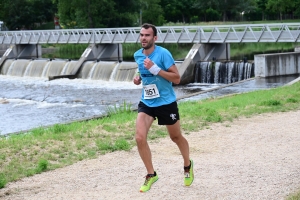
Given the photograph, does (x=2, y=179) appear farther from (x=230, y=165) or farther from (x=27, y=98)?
(x=27, y=98)

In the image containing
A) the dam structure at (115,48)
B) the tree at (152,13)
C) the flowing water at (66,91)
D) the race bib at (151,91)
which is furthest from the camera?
the tree at (152,13)

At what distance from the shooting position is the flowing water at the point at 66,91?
22734mm

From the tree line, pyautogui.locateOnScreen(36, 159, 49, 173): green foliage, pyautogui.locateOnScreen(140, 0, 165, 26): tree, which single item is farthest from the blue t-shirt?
pyautogui.locateOnScreen(140, 0, 165, 26): tree

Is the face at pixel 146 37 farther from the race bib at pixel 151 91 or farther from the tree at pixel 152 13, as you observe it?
the tree at pixel 152 13

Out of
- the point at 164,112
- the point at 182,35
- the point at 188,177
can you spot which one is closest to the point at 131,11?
the point at 182,35

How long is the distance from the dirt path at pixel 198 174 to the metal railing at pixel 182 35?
23809 mm

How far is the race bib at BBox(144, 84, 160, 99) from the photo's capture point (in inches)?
264

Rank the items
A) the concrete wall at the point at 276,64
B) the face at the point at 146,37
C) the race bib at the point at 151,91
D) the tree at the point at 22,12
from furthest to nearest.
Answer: the tree at the point at 22,12
the concrete wall at the point at 276,64
the race bib at the point at 151,91
the face at the point at 146,37

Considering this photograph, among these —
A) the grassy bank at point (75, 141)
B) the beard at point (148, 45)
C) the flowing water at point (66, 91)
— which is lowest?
the flowing water at point (66, 91)

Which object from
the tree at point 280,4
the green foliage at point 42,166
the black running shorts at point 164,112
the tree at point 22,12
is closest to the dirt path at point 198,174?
the green foliage at point 42,166

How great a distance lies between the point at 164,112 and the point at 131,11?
59.9 metres

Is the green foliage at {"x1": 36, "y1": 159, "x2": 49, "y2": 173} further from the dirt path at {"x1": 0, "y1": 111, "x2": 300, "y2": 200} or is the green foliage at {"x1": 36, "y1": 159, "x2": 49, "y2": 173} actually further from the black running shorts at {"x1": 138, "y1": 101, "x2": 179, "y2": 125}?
the black running shorts at {"x1": 138, "y1": 101, "x2": 179, "y2": 125}

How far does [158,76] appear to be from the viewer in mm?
6695

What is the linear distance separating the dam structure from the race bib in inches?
764
